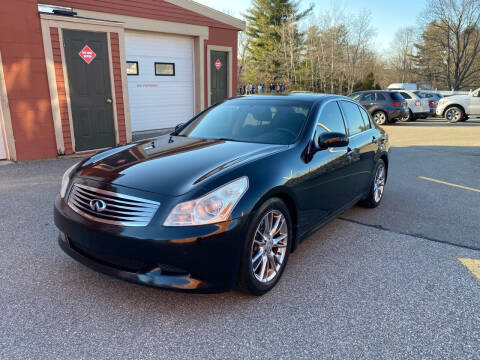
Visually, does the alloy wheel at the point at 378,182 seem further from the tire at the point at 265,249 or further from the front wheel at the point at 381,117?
the front wheel at the point at 381,117

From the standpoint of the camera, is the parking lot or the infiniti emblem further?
the infiniti emblem

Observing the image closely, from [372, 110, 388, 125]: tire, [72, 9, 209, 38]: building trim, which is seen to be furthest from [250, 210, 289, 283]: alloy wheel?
[372, 110, 388, 125]: tire

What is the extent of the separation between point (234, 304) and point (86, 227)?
1.23m

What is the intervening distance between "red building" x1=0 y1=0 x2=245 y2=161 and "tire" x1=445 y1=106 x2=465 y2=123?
13.0 metres

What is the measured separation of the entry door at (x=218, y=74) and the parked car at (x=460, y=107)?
12.1 metres

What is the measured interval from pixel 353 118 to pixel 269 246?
2372 mm

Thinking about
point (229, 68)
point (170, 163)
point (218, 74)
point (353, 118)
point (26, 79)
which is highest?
point (229, 68)

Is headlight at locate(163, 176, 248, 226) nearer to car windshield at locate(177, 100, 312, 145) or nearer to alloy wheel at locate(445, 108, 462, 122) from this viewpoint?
car windshield at locate(177, 100, 312, 145)

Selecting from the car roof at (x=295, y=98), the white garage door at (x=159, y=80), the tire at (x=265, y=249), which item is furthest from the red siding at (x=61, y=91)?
the tire at (x=265, y=249)

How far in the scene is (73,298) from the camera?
2.74m

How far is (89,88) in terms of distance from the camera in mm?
8023

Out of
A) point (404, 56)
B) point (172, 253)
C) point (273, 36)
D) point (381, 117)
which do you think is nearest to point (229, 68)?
point (381, 117)

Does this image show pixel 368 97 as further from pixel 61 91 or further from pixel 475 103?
pixel 61 91

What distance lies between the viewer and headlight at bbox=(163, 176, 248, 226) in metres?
2.37
